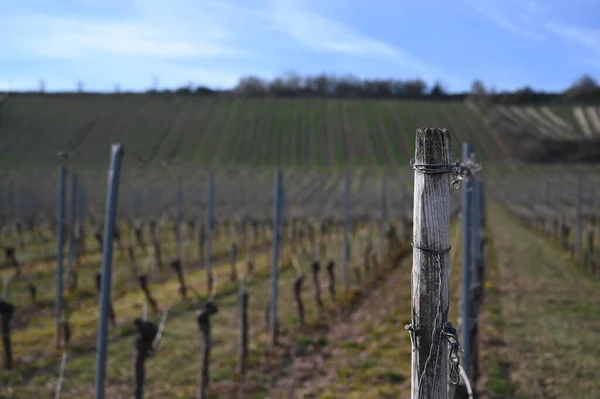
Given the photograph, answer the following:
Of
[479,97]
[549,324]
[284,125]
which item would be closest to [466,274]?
[549,324]

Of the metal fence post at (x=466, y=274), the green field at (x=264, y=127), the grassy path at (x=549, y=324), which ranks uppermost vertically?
the green field at (x=264, y=127)

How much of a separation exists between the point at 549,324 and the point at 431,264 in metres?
8.26

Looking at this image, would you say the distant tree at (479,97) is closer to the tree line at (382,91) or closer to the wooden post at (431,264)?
the tree line at (382,91)

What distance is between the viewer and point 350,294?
12562mm

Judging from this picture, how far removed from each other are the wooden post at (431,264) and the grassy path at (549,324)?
467 centimetres

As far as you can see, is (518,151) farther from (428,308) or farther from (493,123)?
(428,308)

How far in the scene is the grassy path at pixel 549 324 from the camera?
684 centimetres

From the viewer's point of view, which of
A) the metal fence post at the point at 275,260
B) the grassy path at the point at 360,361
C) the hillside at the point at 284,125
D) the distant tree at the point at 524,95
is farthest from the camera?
the distant tree at the point at 524,95

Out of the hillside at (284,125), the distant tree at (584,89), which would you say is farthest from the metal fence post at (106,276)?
the distant tree at (584,89)

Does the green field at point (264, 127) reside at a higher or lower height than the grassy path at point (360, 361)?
higher

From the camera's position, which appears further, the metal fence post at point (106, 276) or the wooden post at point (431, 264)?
the metal fence post at point (106, 276)

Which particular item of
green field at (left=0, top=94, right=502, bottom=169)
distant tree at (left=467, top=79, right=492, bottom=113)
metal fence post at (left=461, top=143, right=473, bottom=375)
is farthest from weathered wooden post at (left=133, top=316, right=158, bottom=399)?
distant tree at (left=467, top=79, right=492, bottom=113)

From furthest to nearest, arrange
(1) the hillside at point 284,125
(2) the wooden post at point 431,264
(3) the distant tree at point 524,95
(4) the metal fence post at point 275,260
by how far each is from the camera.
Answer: (3) the distant tree at point 524,95 → (1) the hillside at point 284,125 → (4) the metal fence post at point 275,260 → (2) the wooden post at point 431,264

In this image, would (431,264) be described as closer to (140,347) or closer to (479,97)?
(140,347)
